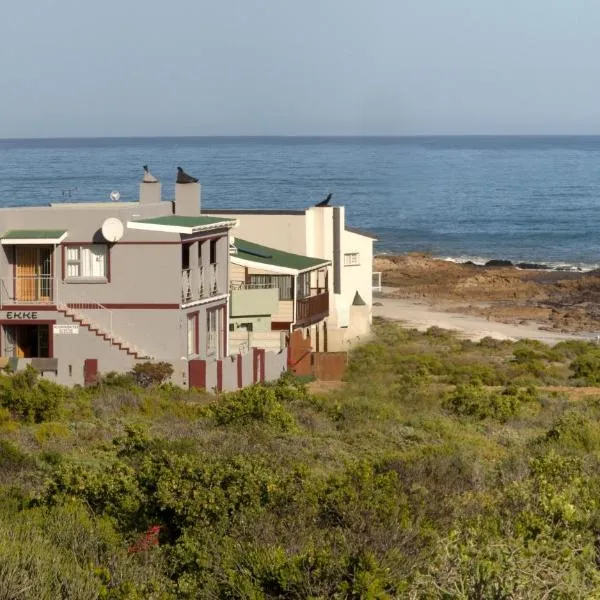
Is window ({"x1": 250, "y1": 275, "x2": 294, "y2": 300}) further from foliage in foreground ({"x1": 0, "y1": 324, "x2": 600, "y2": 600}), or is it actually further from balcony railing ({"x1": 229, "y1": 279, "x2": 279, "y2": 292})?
foliage in foreground ({"x1": 0, "y1": 324, "x2": 600, "y2": 600})

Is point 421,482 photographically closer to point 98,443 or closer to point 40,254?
point 98,443

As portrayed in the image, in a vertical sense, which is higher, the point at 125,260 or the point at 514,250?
the point at 125,260

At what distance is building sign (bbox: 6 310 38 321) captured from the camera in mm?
29250

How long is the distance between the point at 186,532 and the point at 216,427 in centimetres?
844

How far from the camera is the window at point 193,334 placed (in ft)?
98.0

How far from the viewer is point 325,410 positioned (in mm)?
24312

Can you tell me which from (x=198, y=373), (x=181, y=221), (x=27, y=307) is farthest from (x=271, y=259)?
(x=27, y=307)

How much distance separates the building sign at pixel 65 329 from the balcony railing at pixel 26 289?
0.65 meters

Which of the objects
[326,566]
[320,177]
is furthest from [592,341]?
[320,177]

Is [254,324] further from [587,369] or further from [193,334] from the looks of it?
[587,369]

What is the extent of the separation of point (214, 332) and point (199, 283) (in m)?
1.54

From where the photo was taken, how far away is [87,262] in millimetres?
29516

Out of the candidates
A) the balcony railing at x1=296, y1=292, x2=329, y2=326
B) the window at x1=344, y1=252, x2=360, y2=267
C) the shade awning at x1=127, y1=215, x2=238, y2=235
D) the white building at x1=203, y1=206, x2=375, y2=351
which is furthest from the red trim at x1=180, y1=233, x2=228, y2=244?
the window at x1=344, y1=252, x2=360, y2=267

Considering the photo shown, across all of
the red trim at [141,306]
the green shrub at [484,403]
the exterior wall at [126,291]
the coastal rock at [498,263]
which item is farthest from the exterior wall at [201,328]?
the coastal rock at [498,263]
